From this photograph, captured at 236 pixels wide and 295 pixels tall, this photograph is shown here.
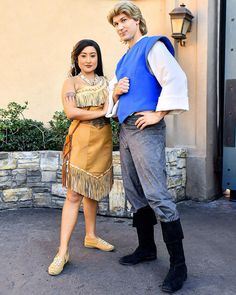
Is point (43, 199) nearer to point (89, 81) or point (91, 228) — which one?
point (91, 228)

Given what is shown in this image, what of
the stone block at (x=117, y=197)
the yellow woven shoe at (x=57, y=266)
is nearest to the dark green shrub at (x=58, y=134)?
the stone block at (x=117, y=197)

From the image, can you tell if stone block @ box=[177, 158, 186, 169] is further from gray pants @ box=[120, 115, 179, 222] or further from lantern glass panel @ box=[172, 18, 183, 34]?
gray pants @ box=[120, 115, 179, 222]

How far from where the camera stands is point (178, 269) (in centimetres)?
277

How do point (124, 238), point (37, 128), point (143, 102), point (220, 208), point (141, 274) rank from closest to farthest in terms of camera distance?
point (143, 102), point (141, 274), point (124, 238), point (220, 208), point (37, 128)

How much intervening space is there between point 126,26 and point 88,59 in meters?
0.45

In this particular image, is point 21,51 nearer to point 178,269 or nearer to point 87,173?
point 87,173

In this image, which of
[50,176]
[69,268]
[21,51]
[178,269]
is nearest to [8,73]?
[21,51]

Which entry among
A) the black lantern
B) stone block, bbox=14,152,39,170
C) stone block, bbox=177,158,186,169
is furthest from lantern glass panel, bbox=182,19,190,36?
stone block, bbox=14,152,39,170

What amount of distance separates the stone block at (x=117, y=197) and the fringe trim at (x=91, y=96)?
1453 mm

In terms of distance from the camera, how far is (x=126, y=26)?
9.25 feet

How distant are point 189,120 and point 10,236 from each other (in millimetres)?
2410

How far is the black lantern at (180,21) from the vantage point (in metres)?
4.65

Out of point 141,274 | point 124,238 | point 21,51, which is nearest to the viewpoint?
point 141,274

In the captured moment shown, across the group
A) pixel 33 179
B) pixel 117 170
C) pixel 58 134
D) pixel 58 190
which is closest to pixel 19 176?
pixel 33 179
